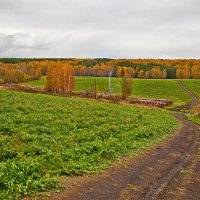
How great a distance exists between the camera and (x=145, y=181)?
16.2 metres

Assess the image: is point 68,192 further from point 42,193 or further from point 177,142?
point 177,142

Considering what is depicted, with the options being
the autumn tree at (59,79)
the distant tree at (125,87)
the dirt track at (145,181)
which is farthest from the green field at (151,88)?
the dirt track at (145,181)

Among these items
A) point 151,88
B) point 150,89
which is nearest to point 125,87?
point 150,89

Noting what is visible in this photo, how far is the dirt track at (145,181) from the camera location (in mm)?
13918

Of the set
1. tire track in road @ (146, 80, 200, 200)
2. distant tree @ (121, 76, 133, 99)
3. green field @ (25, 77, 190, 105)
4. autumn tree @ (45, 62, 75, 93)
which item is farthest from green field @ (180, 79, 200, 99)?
tire track in road @ (146, 80, 200, 200)

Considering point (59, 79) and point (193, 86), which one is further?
point (193, 86)

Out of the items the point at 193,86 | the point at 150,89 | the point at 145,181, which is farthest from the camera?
the point at 193,86

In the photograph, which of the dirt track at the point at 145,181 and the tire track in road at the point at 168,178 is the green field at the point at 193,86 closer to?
the tire track in road at the point at 168,178

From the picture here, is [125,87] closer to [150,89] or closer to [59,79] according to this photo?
[59,79]

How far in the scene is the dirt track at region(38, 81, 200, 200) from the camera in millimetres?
13918

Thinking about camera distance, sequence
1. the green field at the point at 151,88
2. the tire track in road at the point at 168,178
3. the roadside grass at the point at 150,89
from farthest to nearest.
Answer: the green field at the point at 151,88 → the roadside grass at the point at 150,89 → the tire track in road at the point at 168,178

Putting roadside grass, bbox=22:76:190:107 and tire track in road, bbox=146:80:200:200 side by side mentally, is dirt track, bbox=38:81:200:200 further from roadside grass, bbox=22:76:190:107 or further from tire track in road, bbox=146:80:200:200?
roadside grass, bbox=22:76:190:107

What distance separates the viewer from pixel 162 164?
2030 centimetres

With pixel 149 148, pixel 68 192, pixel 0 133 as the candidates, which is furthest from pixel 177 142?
pixel 68 192
